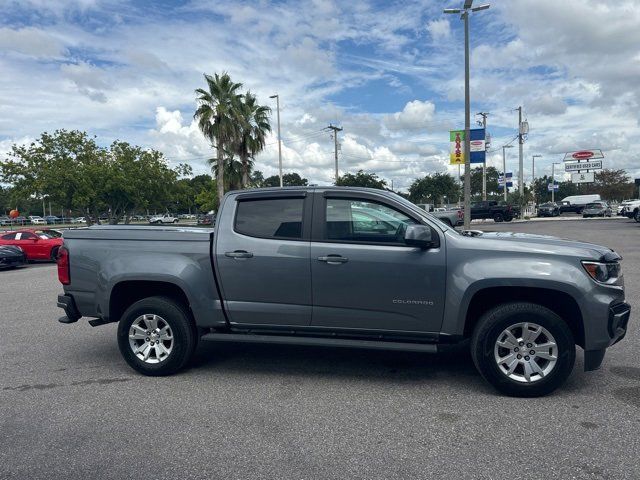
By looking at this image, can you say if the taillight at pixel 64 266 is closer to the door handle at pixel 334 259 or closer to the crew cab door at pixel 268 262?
the crew cab door at pixel 268 262

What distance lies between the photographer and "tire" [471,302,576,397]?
4117mm

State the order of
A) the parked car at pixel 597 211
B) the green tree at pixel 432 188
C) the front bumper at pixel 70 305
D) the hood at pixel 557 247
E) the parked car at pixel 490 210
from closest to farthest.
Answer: the hood at pixel 557 247
the front bumper at pixel 70 305
the parked car at pixel 490 210
the parked car at pixel 597 211
the green tree at pixel 432 188

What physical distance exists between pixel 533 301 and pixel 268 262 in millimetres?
2414

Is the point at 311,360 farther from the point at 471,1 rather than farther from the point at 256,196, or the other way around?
the point at 471,1

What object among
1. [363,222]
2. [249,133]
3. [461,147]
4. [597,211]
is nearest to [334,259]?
[363,222]

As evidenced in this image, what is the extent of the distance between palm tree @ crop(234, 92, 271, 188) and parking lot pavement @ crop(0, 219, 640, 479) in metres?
26.8

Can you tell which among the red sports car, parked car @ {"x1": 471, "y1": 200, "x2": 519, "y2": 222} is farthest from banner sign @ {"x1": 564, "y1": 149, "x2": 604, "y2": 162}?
the red sports car

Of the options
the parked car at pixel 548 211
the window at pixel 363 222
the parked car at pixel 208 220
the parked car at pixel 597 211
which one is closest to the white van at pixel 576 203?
the parked car at pixel 548 211

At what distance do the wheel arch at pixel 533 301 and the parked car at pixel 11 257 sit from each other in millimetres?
15562

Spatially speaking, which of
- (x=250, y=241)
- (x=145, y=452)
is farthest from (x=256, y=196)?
(x=145, y=452)

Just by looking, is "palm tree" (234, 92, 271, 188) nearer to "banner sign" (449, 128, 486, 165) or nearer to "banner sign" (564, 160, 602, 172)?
"banner sign" (449, 128, 486, 165)

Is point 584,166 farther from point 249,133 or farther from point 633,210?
point 249,133

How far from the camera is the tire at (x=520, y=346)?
4117mm

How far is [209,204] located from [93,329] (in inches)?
1985
